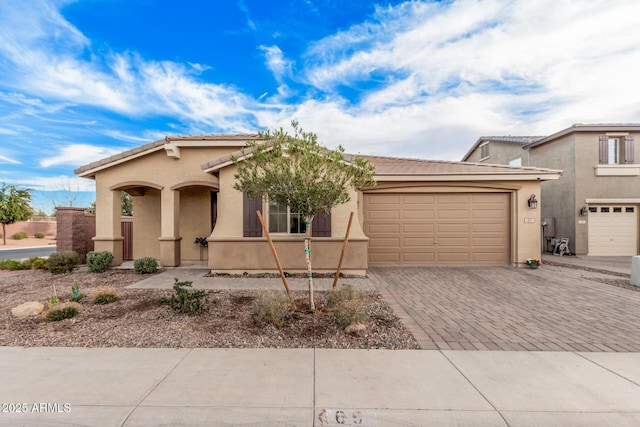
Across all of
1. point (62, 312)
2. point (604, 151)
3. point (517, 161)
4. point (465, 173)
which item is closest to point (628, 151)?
point (604, 151)

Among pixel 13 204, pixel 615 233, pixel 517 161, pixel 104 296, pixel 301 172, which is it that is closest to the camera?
pixel 301 172

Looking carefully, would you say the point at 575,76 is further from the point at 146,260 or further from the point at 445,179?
the point at 146,260

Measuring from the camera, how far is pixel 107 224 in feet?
33.0

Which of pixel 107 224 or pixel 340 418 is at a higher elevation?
pixel 107 224

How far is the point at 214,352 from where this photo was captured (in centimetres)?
381

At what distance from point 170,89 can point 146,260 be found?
28.9ft

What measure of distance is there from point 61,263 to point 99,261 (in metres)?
1.18

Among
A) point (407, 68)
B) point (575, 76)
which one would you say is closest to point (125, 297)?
point (407, 68)

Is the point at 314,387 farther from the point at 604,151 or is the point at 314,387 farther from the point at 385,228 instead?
the point at 604,151

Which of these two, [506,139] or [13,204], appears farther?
[13,204]

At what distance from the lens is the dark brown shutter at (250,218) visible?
873 cm

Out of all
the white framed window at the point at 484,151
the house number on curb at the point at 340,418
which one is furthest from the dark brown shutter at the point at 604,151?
the house number on curb at the point at 340,418

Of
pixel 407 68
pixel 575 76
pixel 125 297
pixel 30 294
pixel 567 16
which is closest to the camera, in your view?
pixel 125 297

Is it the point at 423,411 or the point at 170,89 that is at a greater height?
the point at 170,89
